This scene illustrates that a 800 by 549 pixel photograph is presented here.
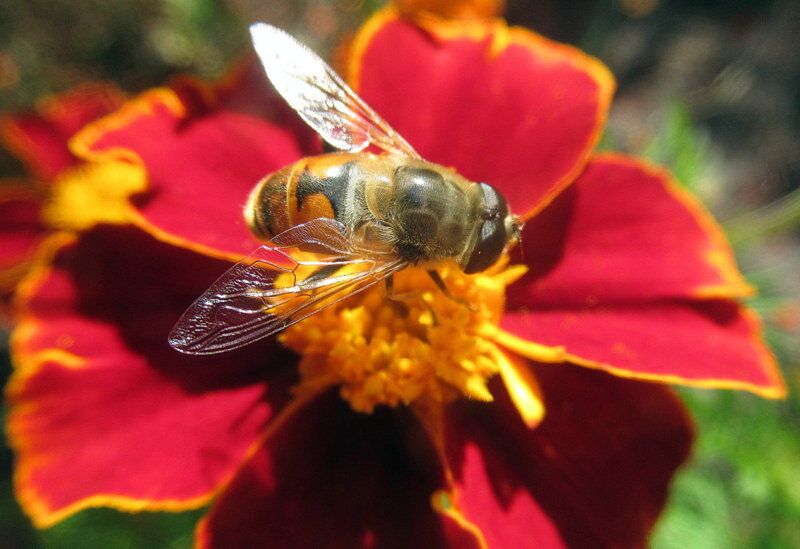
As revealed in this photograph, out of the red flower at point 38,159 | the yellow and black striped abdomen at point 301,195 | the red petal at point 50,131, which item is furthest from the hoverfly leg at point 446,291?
the red petal at point 50,131

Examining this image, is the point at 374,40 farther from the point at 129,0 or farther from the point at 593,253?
the point at 129,0

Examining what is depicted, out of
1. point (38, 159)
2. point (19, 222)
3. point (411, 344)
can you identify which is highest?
point (411, 344)

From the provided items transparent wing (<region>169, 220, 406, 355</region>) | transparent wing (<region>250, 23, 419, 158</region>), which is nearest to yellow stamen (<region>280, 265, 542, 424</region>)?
transparent wing (<region>169, 220, 406, 355</region>)

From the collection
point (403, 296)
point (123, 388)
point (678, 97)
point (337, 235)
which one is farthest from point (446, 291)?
A: point (678, 97)

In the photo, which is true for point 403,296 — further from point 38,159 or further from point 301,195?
point 38,159

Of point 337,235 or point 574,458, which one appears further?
point 574,458

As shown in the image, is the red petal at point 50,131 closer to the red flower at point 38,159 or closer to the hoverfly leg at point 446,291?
the red flower at point 38,159
